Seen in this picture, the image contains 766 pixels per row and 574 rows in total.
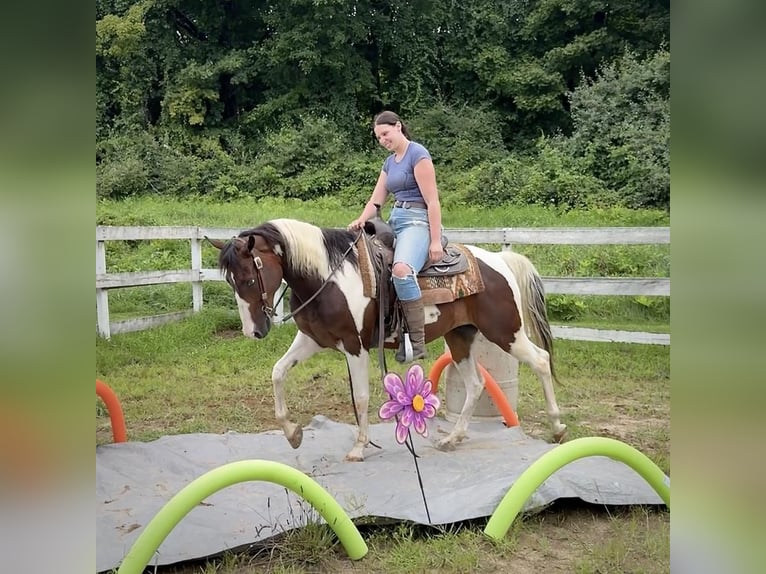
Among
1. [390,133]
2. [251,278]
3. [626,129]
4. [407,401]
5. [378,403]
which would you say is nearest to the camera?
[407,401]

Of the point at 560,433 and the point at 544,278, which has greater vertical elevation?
the point at 544,278

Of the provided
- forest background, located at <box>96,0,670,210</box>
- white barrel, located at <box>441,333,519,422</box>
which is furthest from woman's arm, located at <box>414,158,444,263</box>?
forest background, located at <box>96,0,670,210</box>

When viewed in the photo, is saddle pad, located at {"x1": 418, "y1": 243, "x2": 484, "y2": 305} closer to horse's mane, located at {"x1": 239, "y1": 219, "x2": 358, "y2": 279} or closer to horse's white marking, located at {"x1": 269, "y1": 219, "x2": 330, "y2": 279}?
horse's mane, located at {"x1": 239, "y1": 219, "x2": 358, "y2": 279}

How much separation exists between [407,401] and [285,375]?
84 cm

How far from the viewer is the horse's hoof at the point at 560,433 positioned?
11.2ft

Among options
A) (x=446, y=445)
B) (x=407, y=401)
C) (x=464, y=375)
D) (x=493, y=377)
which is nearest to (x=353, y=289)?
(x=407, y=401)

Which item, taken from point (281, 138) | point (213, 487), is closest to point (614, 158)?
point (281, 138)

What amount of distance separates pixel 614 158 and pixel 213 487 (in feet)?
23.7

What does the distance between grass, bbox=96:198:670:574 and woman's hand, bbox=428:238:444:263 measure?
129 cm

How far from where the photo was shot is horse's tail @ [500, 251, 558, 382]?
3.51 metres

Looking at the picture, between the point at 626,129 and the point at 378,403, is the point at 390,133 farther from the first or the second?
the point at 626,129

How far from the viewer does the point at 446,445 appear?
336cm

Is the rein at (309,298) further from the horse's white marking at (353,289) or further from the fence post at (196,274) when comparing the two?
the fence post at (196,274)
